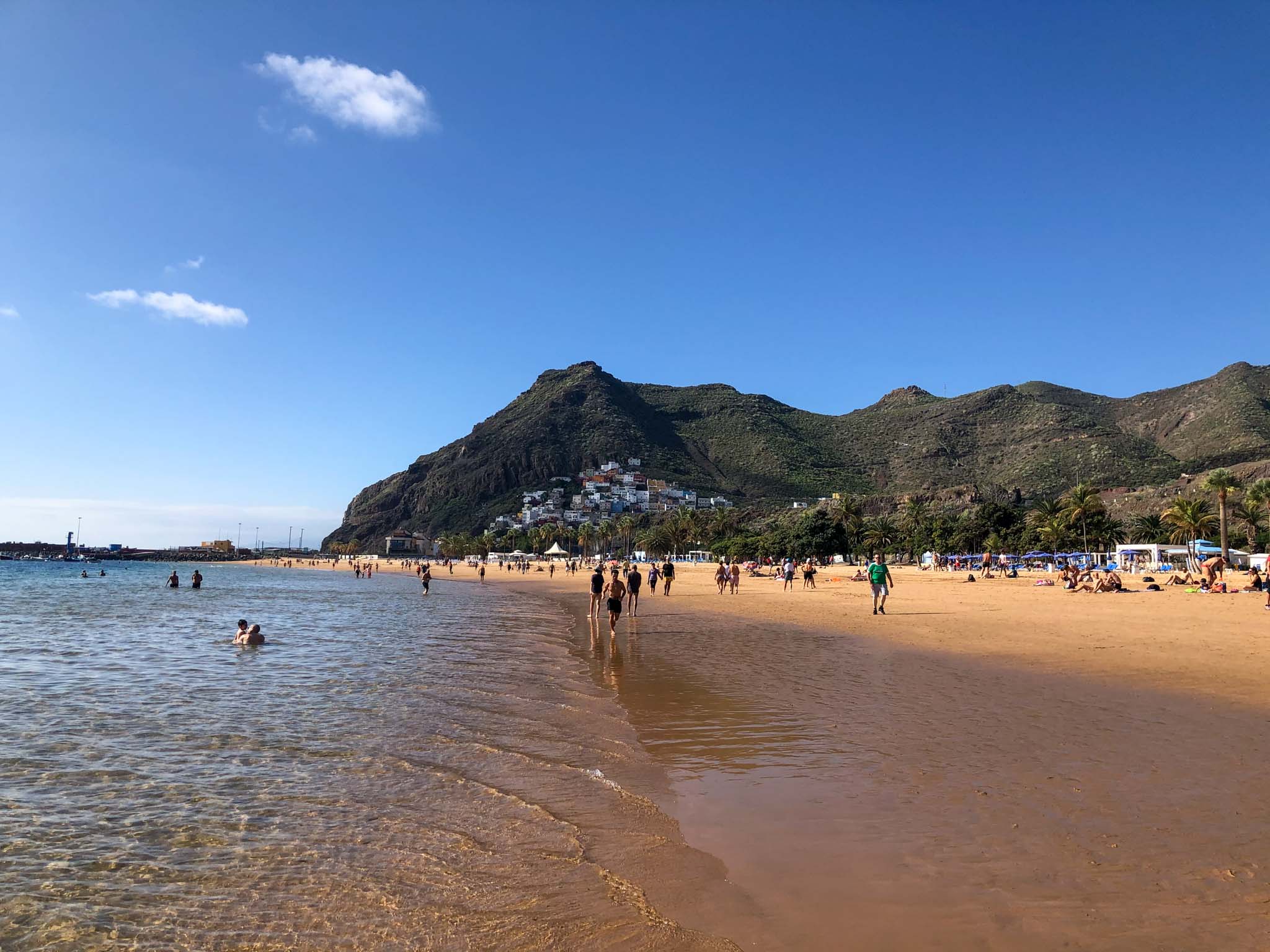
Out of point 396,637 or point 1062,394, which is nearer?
point 396,637

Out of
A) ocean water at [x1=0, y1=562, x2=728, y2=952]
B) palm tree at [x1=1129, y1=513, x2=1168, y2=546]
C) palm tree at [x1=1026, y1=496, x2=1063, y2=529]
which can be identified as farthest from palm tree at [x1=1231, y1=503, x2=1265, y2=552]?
ocean water at [x1=0, y1=562, x2=728, y2=952]

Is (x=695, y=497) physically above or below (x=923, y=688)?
above

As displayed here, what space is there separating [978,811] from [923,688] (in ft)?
17.7

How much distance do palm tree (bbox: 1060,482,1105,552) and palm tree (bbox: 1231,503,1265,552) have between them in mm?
10104

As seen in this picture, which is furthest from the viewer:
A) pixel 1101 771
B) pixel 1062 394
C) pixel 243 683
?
pixel 1062 394

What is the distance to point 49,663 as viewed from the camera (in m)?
13.9

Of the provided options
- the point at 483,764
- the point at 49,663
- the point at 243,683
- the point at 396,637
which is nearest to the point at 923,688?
the point at 483,764

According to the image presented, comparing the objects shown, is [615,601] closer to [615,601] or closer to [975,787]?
[615,601]

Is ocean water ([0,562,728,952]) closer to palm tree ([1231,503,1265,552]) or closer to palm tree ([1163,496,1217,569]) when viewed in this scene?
palm tree ([1163,496,1217,569])

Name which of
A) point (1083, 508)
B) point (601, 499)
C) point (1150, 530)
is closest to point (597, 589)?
point (1083, 508)

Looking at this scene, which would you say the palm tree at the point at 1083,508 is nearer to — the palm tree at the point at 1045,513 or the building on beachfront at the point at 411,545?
the palm tree at the point at 1045,513

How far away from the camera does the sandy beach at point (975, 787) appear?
3.79 metres

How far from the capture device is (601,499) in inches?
7037

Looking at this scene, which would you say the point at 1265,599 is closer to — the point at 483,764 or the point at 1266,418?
the point at 483,764
